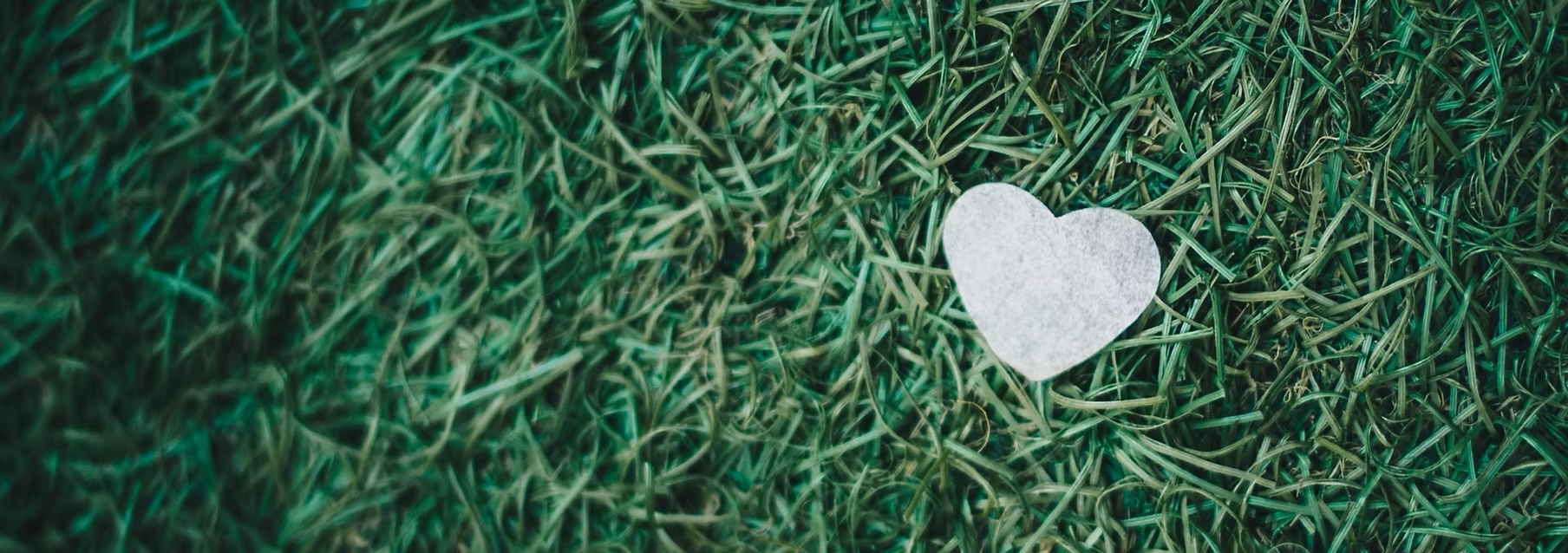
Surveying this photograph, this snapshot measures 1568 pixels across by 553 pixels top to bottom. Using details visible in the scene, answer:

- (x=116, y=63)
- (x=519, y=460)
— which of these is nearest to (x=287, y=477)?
(x=519, y=460)

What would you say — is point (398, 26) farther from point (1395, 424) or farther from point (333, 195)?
point (1395, 424)

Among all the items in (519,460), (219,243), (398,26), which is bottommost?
(519,460)

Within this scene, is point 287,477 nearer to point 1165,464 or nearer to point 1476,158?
point 1165,464

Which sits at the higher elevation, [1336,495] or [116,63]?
[116,63]
